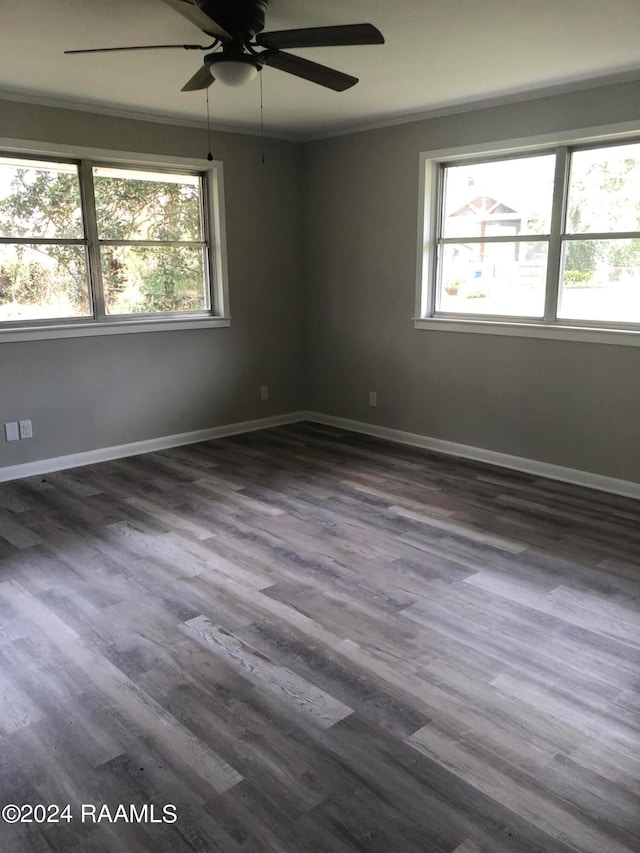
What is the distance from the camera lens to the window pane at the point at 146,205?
4.83 meters

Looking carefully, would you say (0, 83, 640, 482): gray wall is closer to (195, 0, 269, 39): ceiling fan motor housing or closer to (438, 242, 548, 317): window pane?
(438, 242, 548, 317): window pane

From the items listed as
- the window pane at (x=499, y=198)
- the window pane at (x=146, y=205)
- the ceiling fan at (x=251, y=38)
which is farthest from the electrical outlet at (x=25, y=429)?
the window pane at (x=499, y=198)

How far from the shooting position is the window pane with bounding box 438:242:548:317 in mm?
4574

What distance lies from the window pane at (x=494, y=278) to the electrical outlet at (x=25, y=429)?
10.3 ft

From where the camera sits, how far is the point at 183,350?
5.38 m

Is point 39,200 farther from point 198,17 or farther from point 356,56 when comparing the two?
point 198,17

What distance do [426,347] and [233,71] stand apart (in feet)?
9.45

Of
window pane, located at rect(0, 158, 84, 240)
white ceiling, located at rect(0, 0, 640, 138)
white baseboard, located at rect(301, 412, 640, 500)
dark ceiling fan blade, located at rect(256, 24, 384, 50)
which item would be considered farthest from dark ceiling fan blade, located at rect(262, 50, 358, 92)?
white baseboard, located at rect(301, 412, 640, 500)

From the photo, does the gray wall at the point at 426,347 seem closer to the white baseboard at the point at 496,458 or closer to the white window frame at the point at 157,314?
the white baseboard at the point at 496,458

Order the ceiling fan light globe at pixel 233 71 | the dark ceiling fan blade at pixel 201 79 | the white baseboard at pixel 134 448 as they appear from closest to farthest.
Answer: the ceiling fan light globe at pixel 233 71 → the dark ceiling fan blade at pixel 201 79 → the white baseboard at pixel 134 448

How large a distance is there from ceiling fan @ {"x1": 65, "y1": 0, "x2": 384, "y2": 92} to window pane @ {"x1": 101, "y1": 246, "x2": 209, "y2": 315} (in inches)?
88.8

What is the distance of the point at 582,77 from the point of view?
12.9 feet

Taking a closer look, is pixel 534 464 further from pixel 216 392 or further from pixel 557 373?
pixel 216 392

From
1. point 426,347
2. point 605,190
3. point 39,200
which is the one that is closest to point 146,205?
point 39,200
